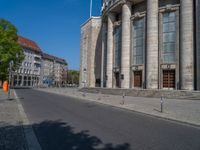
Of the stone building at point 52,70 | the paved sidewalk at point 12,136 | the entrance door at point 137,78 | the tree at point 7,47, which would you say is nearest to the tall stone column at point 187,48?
the entrance door at point 137,78

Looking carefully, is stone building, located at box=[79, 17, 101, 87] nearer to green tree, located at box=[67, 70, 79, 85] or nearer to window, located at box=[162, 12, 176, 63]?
window, located at box=[162, 12, 176, 63]

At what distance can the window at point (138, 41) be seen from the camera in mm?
36156

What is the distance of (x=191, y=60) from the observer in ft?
95.2

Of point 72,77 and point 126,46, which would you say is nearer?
point 126,46

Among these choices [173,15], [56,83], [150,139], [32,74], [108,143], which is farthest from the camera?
[56,83]

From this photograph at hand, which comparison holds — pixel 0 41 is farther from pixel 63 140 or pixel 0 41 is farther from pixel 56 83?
pixel 56 83

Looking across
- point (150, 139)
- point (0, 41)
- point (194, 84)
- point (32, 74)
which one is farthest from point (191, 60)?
point (32, 74)

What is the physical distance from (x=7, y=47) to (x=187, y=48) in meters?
35.6

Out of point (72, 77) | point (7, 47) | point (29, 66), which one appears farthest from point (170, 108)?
point (72, 77)

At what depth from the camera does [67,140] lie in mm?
6379

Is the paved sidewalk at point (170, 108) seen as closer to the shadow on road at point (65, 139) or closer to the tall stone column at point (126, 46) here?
the shadow on road at point (65, 139)

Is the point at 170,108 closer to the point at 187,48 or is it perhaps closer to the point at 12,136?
the point at 12,136

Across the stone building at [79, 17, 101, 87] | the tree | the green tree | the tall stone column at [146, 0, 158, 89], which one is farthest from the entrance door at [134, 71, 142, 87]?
the green tree

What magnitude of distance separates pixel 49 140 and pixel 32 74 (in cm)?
9918
